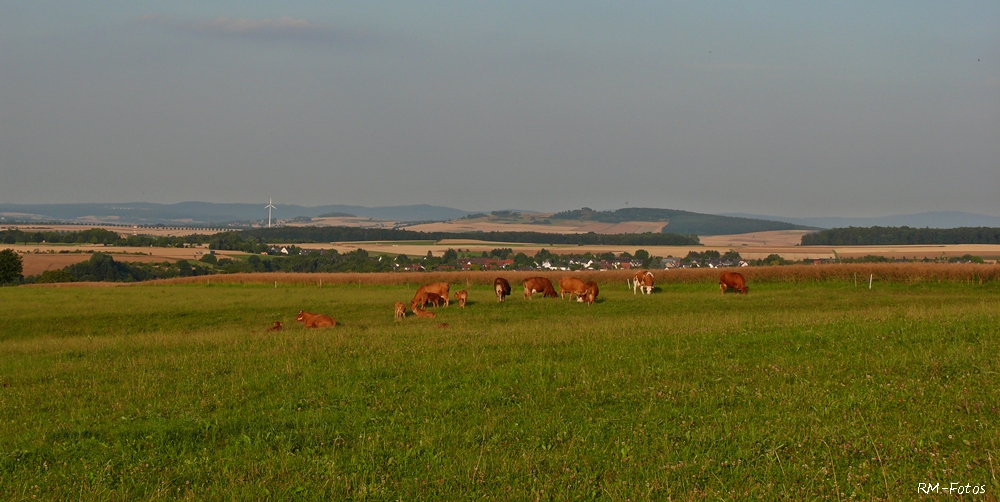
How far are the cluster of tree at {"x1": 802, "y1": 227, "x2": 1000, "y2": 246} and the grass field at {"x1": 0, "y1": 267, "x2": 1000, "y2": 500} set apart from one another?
3739 inches

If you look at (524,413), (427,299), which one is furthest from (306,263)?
(524,413)

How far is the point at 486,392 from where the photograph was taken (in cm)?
1049

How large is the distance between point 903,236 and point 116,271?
96.3 m

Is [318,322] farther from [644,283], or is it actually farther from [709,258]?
[709,258]

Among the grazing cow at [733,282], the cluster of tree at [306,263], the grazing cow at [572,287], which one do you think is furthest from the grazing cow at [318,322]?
the cluster of tree at [306,263]

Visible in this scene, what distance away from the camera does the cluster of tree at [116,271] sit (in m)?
65.2

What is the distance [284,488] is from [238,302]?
97.6ft

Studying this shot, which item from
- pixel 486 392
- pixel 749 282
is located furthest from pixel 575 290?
pixel 486 392

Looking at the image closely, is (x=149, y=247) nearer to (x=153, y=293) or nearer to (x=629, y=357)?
(x=153, y=293)

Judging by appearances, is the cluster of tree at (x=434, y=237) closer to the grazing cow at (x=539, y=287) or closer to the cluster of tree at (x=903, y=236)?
the cluster of tree at (x=903, y=236)

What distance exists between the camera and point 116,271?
234 feet

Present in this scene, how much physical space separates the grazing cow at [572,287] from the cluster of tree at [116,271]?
46.5 metres

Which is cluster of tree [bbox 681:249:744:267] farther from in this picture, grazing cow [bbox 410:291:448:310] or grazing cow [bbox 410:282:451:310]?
grazing cow [bbox 410:291:448:310]

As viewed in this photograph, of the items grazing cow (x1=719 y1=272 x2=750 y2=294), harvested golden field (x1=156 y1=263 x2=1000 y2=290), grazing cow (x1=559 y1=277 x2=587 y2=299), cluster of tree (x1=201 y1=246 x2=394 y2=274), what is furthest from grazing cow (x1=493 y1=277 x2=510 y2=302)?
cluster of tree (x1=201 y1=246 x2=394 y2=274)
